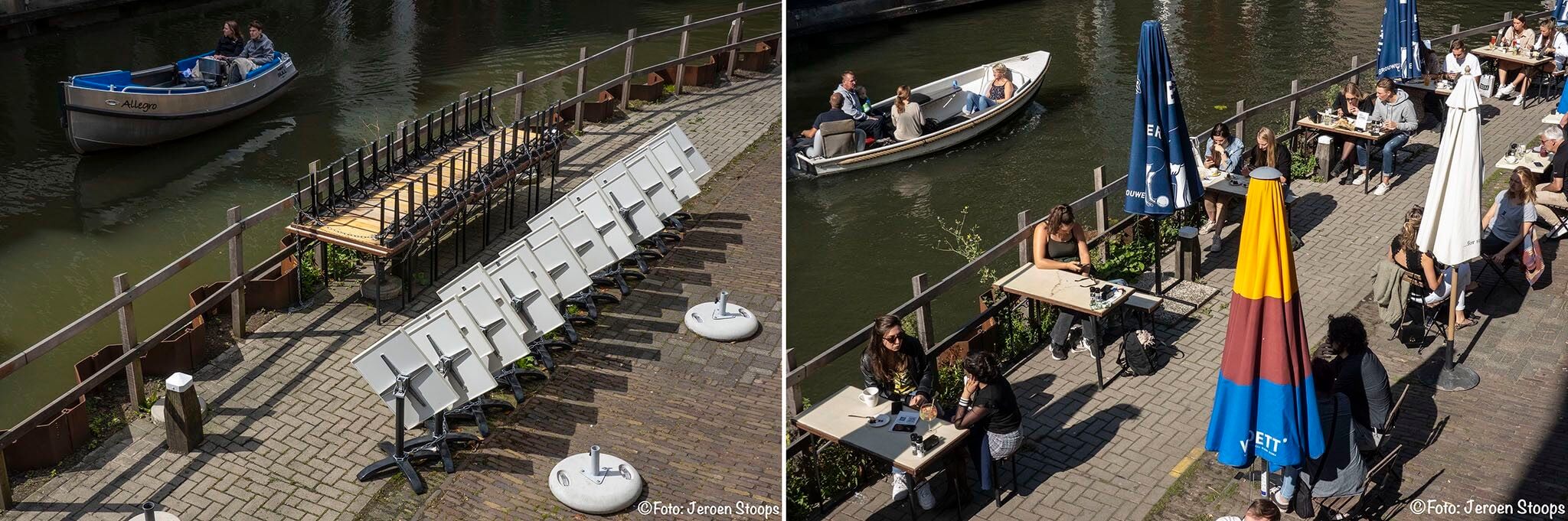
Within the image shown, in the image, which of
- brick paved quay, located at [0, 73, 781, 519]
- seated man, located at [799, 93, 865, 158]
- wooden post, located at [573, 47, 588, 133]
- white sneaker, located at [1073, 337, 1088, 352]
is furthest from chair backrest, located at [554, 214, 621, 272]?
seated man, located at [799, 93, 865, 158]

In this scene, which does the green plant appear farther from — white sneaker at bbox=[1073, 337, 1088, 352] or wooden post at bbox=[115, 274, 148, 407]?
wooden post at bbox=[115, 274, 148, 407]

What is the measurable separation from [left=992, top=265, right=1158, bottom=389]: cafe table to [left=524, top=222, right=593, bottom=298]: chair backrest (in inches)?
129

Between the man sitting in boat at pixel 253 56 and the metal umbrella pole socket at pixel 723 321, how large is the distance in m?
12.0

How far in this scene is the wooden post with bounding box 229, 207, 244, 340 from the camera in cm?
1131

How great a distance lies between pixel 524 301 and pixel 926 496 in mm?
3538

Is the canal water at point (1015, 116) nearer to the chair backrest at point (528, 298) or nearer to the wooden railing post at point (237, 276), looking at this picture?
the chair backrest at point (528, 298)

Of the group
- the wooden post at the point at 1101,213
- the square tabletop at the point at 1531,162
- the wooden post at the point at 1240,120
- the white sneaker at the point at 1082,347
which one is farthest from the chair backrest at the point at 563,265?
the square tabletop at the point at 1531,162

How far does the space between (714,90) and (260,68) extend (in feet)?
22.9

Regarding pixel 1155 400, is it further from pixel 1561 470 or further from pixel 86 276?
pixel 86 276

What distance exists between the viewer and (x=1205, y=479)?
913 centimetres

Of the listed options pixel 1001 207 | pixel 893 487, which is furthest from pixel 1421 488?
pixel 1001 207

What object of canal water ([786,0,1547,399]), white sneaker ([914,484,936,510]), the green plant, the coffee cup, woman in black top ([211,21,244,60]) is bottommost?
canal water ([786,0,1547,399])

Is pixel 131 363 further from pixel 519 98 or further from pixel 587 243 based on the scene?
pixel 519 98

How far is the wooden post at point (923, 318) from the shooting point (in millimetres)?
10117
